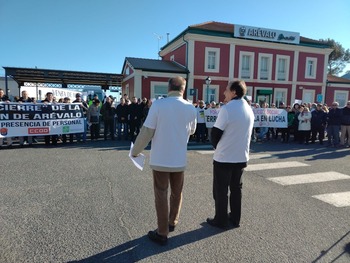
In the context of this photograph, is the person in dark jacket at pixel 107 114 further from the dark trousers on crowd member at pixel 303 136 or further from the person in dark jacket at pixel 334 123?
the person in dark jacket at pixel 334 123

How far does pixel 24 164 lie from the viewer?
7.23m

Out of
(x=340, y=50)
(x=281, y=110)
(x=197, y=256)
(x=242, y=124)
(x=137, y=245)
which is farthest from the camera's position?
(x=340, y=50)

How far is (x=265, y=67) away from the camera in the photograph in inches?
1082

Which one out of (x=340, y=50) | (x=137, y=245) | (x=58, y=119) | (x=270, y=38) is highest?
(x=340, y=50)

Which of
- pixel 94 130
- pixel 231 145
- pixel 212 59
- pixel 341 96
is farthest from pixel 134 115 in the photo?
pixel 341 96

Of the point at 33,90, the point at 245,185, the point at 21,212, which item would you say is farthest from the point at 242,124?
the point at 33,90

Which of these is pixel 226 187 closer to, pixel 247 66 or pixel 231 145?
pixel 231 145

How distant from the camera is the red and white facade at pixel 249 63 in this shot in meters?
24.6

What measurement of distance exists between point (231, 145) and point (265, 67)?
26.3m

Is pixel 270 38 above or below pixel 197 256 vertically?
above

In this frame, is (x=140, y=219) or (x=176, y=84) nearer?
(x=176, y=84)

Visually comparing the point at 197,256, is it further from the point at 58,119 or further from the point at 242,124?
the point at 58,119

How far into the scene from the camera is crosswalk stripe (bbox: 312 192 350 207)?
16.1ft

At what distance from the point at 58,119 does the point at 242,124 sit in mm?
9169
